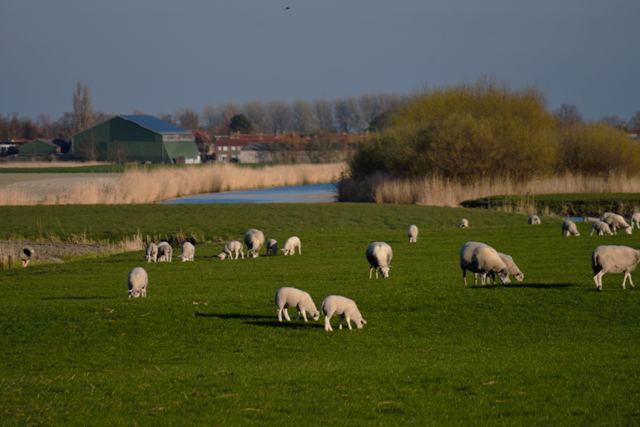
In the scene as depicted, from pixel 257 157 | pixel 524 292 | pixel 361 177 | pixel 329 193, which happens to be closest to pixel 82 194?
pixel 361 177

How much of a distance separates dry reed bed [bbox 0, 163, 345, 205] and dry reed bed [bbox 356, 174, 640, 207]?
17.5 meters

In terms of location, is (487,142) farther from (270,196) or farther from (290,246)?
(290,246)

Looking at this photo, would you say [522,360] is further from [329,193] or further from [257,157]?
[257,157]

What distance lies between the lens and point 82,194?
234ft

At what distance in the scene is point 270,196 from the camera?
92125 millimetres

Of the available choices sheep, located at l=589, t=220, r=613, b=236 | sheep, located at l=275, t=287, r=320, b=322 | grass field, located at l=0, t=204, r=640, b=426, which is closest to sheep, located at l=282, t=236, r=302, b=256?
grass field, located at l=0, t=204, r=640, b=426

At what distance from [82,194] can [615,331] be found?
54.8 meters

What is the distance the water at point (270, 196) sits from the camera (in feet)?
277

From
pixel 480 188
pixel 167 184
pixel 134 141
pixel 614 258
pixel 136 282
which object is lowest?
pixel 136 282

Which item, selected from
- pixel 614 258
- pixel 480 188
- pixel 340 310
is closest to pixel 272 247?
pixel 614 258

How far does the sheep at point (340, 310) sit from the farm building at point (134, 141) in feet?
457

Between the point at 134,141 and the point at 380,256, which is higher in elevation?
the point at 134,141

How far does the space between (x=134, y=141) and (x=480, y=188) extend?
310 feet

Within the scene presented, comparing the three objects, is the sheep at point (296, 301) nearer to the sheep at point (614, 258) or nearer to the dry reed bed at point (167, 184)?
the sheep at point (614, 258)
